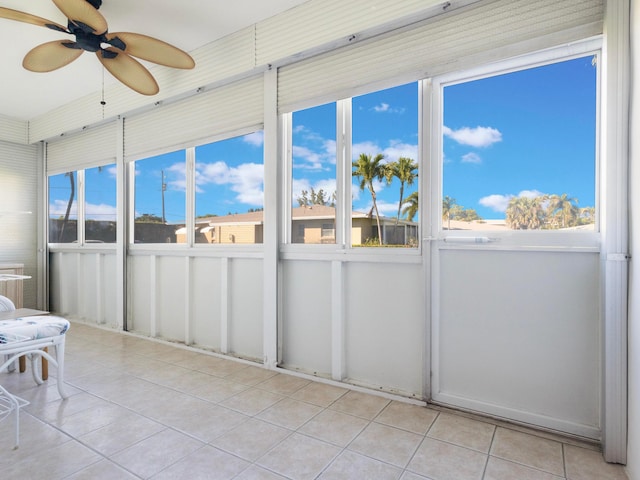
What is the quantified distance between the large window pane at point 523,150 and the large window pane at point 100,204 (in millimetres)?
4379

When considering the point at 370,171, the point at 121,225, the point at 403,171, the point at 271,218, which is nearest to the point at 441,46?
the point at 403,171

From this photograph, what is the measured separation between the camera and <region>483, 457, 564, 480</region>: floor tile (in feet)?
6.04

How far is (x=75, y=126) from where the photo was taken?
200 inches

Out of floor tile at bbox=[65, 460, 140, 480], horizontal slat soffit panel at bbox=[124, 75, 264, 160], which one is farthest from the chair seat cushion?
horizontal slat soffit panel at bbox=[124, 75, 264, 160]

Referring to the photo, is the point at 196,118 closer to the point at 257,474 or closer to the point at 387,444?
the point at 257,474

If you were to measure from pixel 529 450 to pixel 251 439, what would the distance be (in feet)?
5.07

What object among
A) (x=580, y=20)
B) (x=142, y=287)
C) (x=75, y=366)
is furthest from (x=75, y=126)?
(x=580, y=20)

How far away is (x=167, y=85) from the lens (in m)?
3.98

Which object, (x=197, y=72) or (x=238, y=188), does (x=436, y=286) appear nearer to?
(x=238, y=188)


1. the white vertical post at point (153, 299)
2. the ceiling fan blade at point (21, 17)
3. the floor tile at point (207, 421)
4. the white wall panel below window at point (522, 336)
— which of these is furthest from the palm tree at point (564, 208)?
the white vertical post at point (153, 299)

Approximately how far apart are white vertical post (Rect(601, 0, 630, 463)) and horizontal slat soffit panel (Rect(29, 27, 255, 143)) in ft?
8.51

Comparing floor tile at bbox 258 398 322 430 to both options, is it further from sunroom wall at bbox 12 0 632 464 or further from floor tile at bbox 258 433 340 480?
sunroom wall at bbox 12 0 632 464

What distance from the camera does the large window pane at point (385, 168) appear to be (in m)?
2.79

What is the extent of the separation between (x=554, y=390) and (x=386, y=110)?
85.9 inches
